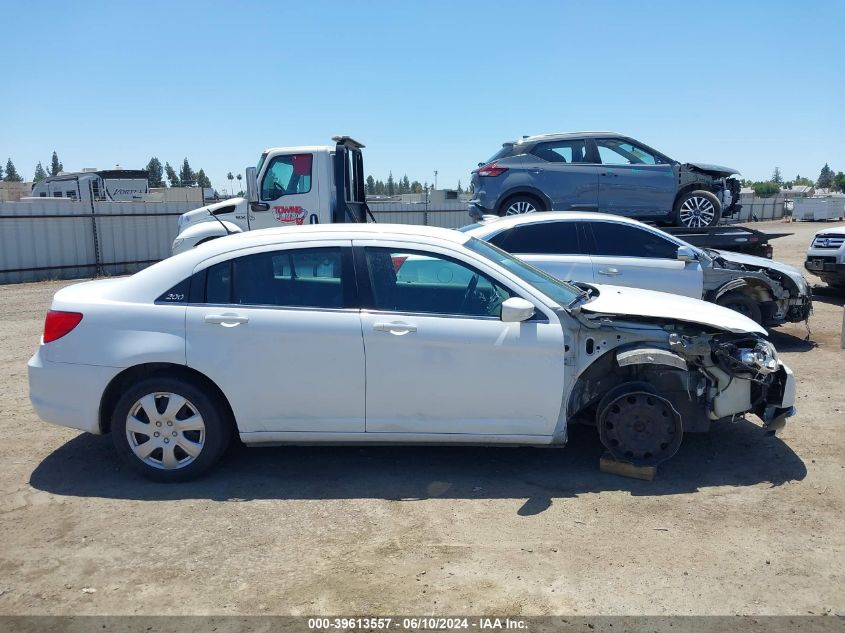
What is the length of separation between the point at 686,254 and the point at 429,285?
14.6 ft

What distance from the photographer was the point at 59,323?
4648 millimetres

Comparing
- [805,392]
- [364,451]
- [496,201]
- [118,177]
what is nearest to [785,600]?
[364,451]

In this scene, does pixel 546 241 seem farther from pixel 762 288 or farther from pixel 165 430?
pixel 165 430

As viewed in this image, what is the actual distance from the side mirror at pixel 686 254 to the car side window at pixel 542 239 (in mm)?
1108

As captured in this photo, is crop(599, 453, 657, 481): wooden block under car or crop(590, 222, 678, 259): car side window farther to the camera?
crop(590, 222, 678, 259): car side window

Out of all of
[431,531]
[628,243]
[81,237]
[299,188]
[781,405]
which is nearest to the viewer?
[431,531]

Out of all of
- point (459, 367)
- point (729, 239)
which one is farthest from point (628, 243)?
point (459, 367)

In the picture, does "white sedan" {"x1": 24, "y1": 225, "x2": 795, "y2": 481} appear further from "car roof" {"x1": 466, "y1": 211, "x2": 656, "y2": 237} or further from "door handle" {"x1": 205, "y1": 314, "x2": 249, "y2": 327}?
"car roof" {"x1": 466, "y1": 211, "x2": 656, "y2": 237}

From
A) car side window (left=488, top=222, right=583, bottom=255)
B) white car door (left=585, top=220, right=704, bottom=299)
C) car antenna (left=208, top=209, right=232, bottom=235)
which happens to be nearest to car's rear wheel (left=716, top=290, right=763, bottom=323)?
white car door (left=585, top=220, right=704, bottom=299)

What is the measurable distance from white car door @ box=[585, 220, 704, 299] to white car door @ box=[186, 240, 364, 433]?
4.25 meters

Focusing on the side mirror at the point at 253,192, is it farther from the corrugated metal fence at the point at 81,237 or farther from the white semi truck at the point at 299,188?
the corrugated metal fence at the point at 81,237

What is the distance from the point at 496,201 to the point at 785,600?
28.2 feet

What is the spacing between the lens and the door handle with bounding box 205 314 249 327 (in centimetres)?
453

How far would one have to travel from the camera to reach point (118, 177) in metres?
38.0
